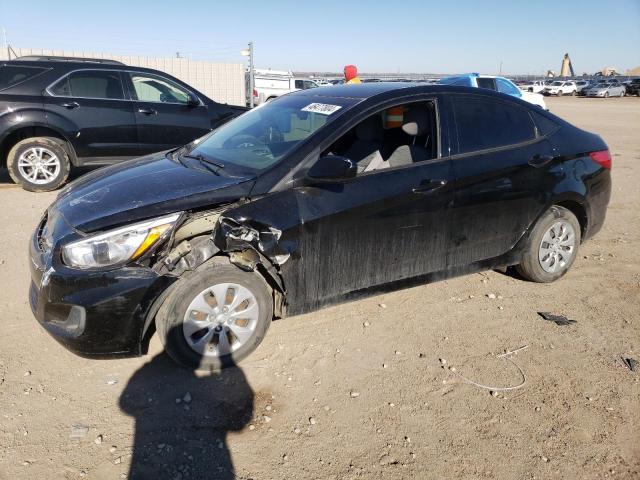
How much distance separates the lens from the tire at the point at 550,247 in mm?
4234

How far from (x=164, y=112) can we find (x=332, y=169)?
572 centimetres

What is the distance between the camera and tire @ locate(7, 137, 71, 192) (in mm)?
7262

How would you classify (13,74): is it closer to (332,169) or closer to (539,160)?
(332,169)

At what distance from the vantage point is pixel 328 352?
344 cm

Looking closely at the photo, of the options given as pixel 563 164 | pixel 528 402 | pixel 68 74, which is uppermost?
pixel 68 74

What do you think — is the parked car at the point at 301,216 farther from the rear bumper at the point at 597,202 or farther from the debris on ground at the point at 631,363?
the debris on ground at the point at 631,363

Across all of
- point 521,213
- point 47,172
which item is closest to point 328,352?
point 521,213

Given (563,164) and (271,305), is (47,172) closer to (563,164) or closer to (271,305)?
(271,305)

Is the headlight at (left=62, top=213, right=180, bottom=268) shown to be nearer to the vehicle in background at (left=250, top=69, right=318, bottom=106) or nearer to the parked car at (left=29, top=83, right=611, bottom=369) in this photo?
the parked car at (left=29, top=83, right=611, bottom=369)

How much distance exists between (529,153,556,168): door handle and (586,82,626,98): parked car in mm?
48195

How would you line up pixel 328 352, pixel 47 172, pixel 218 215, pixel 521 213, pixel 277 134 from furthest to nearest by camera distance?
pixel 47 172 < pixel 521 213 < pixel 277 134 < pixel 328 352 < pixel 218 215

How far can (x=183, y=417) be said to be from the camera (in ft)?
9.17

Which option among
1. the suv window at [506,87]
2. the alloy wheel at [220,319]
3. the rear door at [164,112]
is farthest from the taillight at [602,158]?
the suv window at [506,87]

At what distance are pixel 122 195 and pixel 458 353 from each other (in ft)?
8.02
